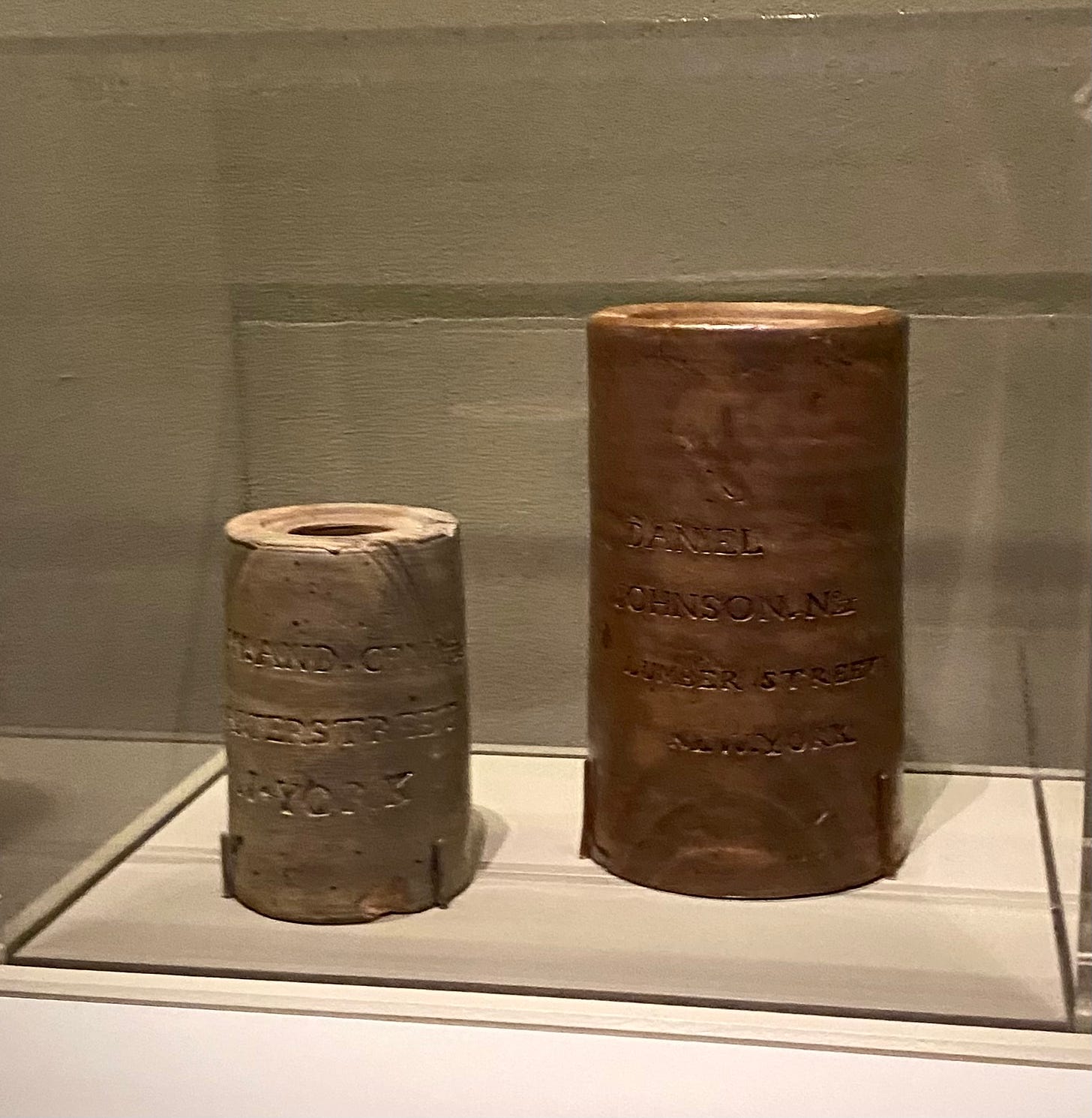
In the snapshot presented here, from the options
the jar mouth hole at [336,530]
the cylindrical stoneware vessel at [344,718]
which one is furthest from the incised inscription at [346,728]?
the jar mouth hole at [336,530]

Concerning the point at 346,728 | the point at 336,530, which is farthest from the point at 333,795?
the point at 336,530

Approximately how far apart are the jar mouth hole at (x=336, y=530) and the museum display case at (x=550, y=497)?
0.05 meters

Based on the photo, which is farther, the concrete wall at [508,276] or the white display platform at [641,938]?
the concrete wall at [508,276]

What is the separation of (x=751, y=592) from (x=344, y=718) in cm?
21

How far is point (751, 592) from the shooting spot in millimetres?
769

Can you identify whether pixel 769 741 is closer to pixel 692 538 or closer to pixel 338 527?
pixel 692 538

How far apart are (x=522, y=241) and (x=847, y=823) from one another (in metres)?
0.44

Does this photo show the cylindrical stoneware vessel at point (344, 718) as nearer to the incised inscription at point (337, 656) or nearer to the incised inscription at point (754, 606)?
the incised inscription at point (337, 656)

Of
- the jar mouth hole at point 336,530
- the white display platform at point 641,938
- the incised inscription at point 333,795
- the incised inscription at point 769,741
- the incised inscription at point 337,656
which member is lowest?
the white display platform at point 641,938

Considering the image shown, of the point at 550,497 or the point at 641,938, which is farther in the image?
the point at 550,497

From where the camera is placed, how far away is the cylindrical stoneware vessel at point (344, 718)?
0.76 metres

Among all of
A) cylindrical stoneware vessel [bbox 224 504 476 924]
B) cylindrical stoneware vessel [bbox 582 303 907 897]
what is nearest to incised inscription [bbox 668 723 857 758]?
cylindrical stoneware vessel [bbox 582 303 907 897]

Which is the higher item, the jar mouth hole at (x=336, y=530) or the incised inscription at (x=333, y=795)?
the jar mouth hole at (x=336, y=530)

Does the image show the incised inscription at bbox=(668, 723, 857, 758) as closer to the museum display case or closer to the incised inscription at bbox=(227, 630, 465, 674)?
the museum display case
